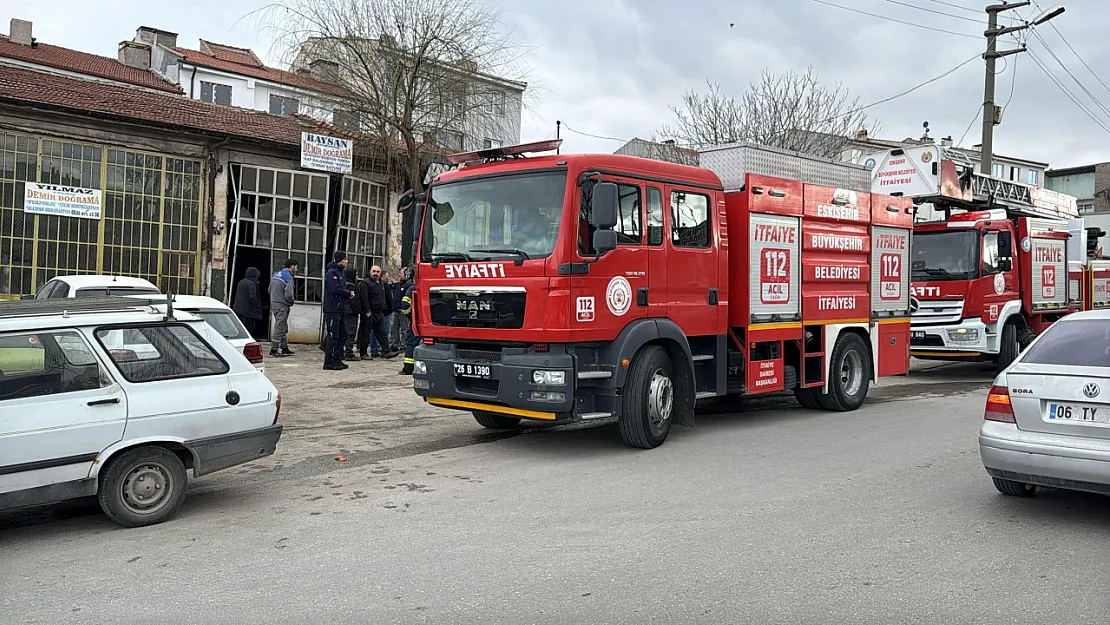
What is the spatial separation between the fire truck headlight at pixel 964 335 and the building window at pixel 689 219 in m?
8.07

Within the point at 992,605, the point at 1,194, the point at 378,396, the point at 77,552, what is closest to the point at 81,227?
the point at 1,194

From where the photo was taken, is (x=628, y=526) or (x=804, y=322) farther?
(x=804, y=322)

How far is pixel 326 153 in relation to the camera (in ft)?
58.9

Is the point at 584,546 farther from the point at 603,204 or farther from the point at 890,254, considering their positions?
the point at 890,254

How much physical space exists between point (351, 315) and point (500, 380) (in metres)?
9.00

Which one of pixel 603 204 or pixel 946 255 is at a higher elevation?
pixel 946 255

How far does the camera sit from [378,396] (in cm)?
1252

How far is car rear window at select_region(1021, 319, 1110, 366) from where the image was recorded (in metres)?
5.98

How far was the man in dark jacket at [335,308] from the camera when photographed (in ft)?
48.2

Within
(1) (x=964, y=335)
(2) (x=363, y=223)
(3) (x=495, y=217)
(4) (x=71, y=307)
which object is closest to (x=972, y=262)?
(1) (x=964, y=335)

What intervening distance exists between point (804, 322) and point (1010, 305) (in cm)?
705

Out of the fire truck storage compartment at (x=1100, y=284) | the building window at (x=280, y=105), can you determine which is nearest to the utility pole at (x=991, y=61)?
the fire truck storage compartment at (x=1100, y=284)

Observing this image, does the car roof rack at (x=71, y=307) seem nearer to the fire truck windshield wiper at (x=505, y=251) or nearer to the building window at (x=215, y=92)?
the fire truck windshield wiper at (x=505, y=251)

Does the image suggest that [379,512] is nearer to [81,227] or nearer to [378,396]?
[378,396]
